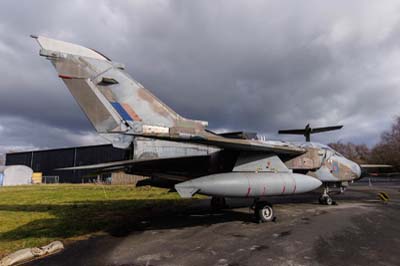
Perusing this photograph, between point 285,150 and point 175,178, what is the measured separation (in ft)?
12.8

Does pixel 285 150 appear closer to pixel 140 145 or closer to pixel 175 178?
pixel 175 178

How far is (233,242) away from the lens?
633 centimetres

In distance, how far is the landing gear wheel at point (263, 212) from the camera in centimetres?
854

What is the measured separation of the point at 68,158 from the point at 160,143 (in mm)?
62583

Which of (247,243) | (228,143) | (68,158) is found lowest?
(247,243)

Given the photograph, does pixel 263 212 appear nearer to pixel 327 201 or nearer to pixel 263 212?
pixel 263 212

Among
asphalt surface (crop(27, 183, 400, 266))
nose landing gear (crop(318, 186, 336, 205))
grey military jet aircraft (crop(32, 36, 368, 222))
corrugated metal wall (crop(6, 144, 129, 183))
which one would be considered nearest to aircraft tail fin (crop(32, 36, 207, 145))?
grey military jet aircraft (crop(32, 36, 368, 222))

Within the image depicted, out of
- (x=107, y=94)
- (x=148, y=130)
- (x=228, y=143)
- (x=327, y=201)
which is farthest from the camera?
(x=327, y=201)

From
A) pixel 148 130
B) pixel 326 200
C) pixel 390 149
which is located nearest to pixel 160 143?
pixel 148 130

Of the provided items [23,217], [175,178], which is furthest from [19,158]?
[175,178]

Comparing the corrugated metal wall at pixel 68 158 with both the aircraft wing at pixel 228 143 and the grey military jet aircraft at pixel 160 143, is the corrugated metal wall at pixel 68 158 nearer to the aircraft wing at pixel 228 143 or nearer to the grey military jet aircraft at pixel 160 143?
the grey military jet aircraft at pixel 160 143

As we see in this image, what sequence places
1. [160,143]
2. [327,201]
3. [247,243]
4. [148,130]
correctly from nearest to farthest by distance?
[247,243], [148,130], [160,143], [327,201]

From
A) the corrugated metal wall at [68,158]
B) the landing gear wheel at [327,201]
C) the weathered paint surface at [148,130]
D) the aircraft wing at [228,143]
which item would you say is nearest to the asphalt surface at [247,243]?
the weathered paint surface at [148,130]

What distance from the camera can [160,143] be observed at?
8.67m
